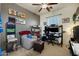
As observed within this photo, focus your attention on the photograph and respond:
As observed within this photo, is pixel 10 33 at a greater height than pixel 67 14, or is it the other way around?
pixel 67 14

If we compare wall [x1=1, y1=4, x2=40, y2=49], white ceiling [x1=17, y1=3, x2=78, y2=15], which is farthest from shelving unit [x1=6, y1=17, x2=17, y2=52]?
white ceiling [x1=17, y1=3, x2=78, y2=15]

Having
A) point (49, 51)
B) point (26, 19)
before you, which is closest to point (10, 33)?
point (26, 19)

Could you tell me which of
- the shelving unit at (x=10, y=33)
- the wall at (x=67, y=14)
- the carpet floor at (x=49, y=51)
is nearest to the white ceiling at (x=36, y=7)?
the wall at (x=67, y=14)

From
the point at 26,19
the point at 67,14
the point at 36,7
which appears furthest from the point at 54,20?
the point at 26,19

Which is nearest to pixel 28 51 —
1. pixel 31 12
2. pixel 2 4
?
pixel 31 12

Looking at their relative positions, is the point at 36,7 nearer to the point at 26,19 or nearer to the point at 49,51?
the point at 26,19

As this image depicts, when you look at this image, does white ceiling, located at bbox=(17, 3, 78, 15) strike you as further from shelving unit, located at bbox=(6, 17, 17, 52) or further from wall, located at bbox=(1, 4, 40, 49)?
shelving unit, located at bbox=(6, 17, 17, 52)

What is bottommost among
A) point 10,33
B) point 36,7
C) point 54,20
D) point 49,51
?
point 49,51

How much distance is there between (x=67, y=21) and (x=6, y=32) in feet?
3.41

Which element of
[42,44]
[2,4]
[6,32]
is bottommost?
[42,44]

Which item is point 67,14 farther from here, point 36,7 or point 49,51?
point 49,51

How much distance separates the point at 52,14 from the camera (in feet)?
5.93

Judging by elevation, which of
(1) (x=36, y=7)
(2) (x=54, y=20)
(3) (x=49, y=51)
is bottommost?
(3) (x=49, y=51)

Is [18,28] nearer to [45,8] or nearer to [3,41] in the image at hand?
[3,41]
